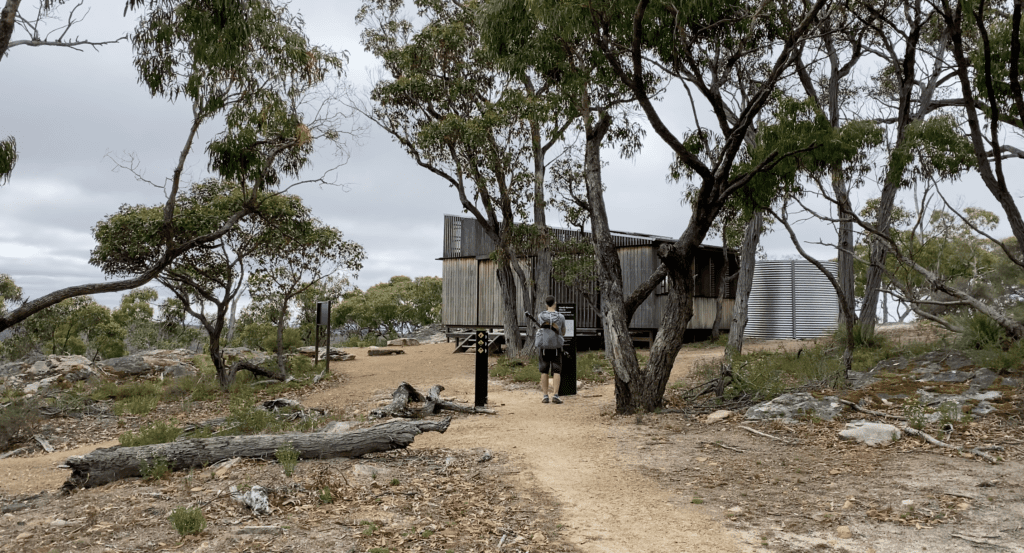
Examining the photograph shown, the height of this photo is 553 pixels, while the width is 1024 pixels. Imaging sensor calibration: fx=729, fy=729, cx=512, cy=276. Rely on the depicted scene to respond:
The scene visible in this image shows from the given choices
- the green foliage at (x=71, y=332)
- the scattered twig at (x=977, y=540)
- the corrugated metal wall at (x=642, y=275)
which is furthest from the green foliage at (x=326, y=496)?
the green foliage at (x=71, y=332)

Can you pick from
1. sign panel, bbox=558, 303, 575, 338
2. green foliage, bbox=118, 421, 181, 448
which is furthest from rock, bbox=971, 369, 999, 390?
green foliage, bbox=118, 421, 181, 448

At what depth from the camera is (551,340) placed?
466 inches

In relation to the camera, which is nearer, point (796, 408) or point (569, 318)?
point (796, 408)

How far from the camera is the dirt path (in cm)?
503

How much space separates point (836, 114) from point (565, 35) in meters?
9.62

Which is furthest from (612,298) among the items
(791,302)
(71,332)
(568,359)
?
(71,332)

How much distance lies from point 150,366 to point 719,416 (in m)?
15.6

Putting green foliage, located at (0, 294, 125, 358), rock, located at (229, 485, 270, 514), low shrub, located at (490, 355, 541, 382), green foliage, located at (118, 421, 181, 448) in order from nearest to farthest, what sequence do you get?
rock, located at (229, 485, 270, 514), green foliage, located at (118, 421, 181, 448), low shrub, located at (490, 355, 541, 382), green foliage, located at (0, 294, 125, 358)

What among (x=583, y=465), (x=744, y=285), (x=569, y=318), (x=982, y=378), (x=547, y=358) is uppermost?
(x=744, y=285)

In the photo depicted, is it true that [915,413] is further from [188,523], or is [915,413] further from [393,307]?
[393,307]

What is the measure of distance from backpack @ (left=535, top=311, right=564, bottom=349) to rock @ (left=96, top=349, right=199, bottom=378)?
10.9 meters

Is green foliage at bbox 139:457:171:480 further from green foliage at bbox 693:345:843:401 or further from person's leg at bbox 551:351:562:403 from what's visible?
green foliage at bbox 693:345:843:401

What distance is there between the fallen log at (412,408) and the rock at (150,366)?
30.0 feet

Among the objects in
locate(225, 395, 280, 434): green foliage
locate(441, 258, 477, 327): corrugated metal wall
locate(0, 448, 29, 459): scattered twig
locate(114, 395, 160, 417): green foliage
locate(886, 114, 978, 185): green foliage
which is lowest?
locate(0, 448, 29, 459): scattered twig
